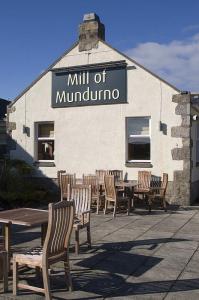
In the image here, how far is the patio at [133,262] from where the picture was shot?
493cm

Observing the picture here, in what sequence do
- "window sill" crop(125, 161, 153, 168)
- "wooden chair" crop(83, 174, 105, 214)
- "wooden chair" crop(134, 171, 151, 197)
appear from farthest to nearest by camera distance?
1. "window sill" crop(125, 161, 153, 168)
2. "wooden chair" crop(134, 171, 151, 197)
3. "wooden chair" crop(83, 174, 105, 214)

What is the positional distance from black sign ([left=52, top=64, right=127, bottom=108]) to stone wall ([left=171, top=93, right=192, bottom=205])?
183cm

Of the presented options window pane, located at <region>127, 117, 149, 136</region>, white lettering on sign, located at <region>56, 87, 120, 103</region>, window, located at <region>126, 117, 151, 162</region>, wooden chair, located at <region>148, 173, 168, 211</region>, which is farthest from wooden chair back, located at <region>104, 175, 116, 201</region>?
white lettering on sign, located at <region>56, 87, 120, 103</region>

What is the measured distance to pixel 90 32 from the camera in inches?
532

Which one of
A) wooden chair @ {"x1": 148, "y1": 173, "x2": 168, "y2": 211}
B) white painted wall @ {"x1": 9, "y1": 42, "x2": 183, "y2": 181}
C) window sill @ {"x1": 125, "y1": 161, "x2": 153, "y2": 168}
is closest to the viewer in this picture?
wooden chair @ {"x1": 148, "y1": 173, "x2": 168, "y2": 211}

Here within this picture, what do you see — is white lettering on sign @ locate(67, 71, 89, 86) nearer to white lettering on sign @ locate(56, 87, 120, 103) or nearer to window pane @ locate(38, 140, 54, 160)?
white lettering on sign @ locate(56, 87, 120, 103)

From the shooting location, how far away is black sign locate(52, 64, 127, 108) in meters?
13.0

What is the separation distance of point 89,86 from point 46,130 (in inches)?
91.3

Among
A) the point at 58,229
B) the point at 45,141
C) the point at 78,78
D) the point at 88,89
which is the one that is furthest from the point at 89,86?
the point at 58,229

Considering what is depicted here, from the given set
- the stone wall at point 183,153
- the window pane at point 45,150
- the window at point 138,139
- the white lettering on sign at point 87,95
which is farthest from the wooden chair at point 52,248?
the window pane at point 45,150

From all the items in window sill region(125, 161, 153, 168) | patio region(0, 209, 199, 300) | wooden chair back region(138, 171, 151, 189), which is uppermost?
window sill region(125, 161, 153, 168)

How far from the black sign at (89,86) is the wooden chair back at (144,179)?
2356 mm

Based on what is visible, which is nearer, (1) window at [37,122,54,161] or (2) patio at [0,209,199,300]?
(2) patio at [0,209,199,300]

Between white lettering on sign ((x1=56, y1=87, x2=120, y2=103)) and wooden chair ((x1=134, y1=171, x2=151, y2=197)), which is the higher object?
white lettering on sign ((x1=56, y1=87, x2=120, y2=103))
